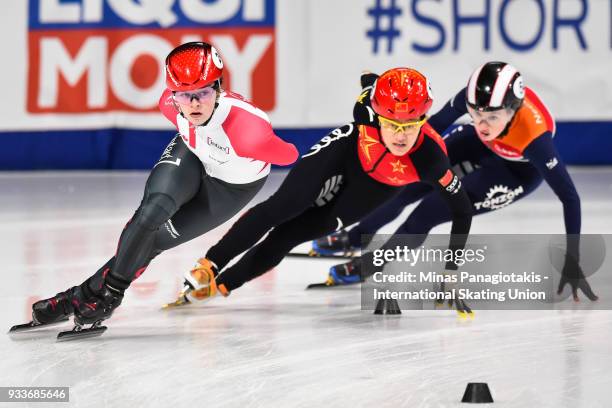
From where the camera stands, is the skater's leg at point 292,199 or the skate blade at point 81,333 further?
the skater's leg at point 292,199

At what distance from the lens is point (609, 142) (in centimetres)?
1093

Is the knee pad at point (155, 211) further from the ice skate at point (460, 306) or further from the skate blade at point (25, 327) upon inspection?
the ice skate at point (460, 306)

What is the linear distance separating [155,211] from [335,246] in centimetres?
218

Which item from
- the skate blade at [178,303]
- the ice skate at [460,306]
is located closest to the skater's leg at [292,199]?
the skate blade at [178,303]

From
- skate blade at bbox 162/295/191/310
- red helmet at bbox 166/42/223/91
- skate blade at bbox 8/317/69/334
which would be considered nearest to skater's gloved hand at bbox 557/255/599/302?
skate blade at bbox 162/295/191/310

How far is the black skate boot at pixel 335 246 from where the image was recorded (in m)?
6.29

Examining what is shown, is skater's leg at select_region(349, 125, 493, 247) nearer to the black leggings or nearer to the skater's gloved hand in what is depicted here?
the skater's gloved hand

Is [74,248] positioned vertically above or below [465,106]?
below

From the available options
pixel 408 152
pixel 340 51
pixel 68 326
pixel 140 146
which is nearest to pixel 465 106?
pixel 408 152

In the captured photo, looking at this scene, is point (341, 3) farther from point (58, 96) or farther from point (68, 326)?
point (68, 326)

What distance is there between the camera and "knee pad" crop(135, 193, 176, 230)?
14.0 feet

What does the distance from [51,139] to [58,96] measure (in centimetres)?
45

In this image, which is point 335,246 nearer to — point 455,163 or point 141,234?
point 455,163

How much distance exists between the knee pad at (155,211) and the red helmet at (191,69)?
42 centimetres
